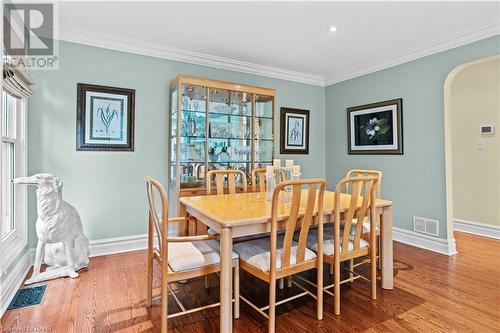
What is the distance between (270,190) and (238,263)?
0.82m

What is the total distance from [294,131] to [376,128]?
4.02ft

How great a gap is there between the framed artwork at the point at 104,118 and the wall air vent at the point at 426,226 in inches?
145

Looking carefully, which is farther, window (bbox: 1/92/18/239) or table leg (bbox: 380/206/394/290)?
window (bbox: 1/92/18/239)

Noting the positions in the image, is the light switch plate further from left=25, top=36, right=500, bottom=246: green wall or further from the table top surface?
the table top surface

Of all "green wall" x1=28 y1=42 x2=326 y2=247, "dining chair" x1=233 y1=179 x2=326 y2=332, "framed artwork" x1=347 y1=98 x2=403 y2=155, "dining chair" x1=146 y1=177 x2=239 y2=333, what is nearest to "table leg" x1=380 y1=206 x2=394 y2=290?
"dining chair" x1=233 y1=179 x2=326 y2=332

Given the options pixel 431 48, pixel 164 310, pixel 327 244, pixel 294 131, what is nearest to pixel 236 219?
pixel 164 310

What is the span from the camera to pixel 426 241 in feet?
11.8

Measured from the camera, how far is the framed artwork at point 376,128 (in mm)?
3928

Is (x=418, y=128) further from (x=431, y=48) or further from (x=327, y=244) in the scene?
(x=327, y=244)

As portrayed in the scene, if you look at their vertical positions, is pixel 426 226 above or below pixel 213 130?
below

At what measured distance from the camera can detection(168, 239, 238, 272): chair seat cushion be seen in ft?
6.03

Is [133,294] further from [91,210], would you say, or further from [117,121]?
[117,121]

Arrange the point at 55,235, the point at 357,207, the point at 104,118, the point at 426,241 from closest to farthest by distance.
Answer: the point at 357,207, the point at 55,235, the point at 104,118, the point at 426,241

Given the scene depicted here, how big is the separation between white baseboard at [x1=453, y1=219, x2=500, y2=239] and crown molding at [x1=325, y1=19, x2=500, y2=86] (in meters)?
2.57
